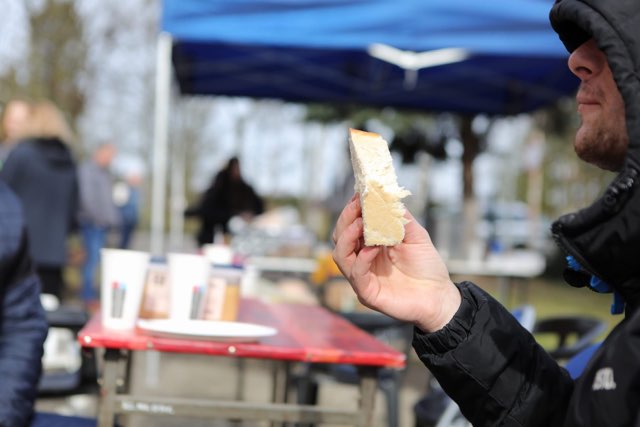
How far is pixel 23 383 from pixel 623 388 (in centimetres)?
151

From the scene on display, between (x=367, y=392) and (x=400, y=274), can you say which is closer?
(x=400, y=274)

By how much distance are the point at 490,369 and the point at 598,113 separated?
459 millimetres

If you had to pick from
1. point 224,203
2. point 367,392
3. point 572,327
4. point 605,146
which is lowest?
point 224,203

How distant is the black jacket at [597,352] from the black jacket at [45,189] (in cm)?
511

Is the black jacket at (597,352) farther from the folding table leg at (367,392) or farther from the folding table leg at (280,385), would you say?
the folding table leg at (280,385)

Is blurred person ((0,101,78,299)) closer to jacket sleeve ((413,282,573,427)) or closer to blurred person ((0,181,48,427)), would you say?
blurred person ((0,181,48,427))

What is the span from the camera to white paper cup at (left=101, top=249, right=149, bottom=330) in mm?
2322

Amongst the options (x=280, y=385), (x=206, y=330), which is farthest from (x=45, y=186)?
(x=206, y=330)

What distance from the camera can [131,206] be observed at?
45.4 ft

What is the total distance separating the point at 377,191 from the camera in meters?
1.46

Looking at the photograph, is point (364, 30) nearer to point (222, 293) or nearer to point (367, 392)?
point (222, 293)

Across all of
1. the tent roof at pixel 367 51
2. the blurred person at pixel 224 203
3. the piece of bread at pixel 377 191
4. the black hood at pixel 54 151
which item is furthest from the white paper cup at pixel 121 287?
the blurred person at pixel 224 203

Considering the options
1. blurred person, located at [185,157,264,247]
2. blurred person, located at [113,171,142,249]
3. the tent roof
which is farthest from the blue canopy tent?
blurred person, located at [113,171,142,249]

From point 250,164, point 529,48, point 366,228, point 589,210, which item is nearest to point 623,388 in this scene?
point 589,210
